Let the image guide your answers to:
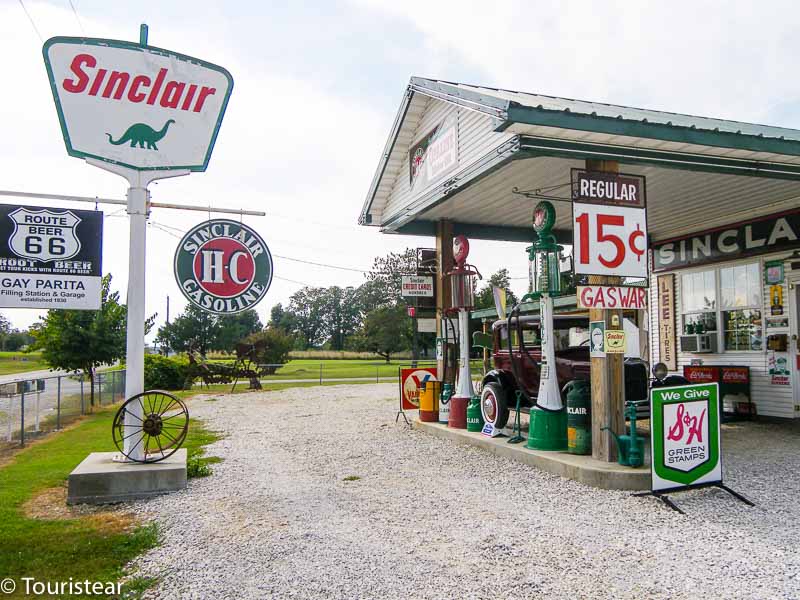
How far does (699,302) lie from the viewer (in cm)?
1339

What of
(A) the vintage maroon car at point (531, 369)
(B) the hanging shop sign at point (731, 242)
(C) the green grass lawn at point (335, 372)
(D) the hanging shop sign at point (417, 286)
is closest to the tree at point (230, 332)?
(C) the green grass lawn at point (335, 372)

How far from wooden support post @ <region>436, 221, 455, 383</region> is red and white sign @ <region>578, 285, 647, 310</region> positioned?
5.21m

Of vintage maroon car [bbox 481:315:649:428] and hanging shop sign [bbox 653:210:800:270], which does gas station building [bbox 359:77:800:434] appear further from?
vintage maroon car [bbox 481:315:649:428]

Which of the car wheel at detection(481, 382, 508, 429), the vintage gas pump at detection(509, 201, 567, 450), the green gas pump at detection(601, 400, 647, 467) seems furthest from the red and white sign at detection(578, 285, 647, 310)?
the car wheel at detection(481, 382, 508, 429)

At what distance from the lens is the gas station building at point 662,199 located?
297 inches

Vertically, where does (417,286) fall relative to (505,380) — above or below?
above

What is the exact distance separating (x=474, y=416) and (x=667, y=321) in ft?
19.8

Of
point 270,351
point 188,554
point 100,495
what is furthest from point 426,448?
point 270,351

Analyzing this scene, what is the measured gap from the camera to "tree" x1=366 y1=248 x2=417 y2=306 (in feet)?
224

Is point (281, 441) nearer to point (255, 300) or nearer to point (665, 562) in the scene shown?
point (255, 300)

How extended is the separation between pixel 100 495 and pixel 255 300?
270cm

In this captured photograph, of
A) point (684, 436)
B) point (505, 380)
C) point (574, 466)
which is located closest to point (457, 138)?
point (505, 380)

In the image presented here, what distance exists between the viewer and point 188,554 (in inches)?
197

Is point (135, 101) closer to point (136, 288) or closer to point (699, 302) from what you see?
point (136, 288)
